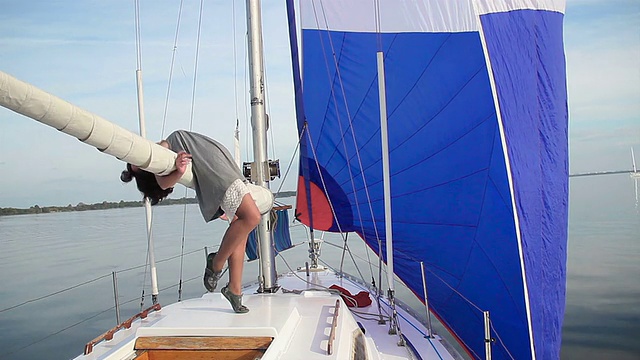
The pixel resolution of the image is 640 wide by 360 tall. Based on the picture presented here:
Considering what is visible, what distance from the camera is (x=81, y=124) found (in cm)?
155

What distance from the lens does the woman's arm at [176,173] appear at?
2.20m

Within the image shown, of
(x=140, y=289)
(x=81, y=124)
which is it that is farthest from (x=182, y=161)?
(x=140, y=289)

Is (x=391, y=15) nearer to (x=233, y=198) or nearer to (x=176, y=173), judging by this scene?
(x=233, y=198)

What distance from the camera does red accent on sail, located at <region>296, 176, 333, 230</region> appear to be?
4945 millimetres

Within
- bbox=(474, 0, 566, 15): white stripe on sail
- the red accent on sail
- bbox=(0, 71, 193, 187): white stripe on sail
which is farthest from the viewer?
the red accent on sail

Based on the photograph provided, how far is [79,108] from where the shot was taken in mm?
A: 1553

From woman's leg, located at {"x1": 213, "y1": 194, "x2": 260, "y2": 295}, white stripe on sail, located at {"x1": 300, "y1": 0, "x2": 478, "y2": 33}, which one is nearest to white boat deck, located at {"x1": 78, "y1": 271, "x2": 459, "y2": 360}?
woman's leg, located at {"x1": 213, "y1": 194, "x2": 260, "y2": 295}

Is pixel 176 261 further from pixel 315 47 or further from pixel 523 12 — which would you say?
pixel 523 12

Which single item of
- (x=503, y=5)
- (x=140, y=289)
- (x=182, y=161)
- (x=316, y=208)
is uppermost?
(x=503, y=5)

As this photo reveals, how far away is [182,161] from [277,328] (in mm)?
836

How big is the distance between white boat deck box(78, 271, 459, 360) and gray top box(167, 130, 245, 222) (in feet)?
1.73

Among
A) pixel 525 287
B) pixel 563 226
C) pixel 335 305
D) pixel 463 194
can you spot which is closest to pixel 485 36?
pixel 463 194

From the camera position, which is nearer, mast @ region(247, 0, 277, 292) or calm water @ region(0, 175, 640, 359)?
mast @ region(247, 0, 277, 292)

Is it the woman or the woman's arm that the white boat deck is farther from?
the woman's arm
